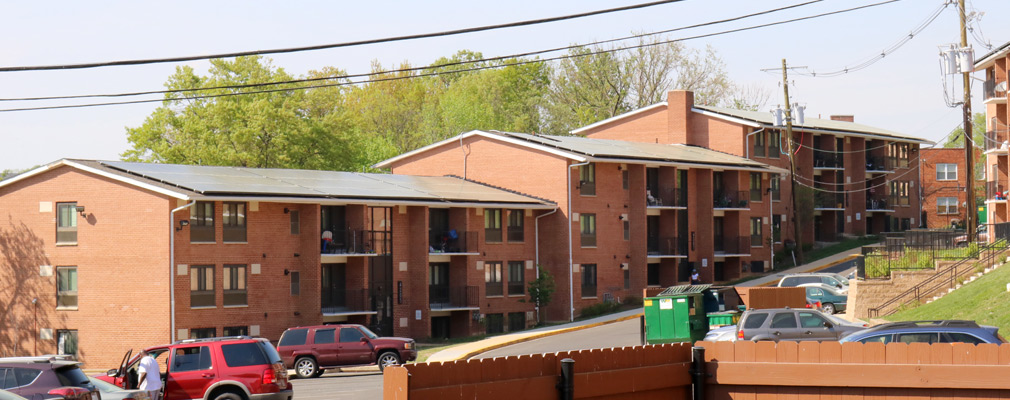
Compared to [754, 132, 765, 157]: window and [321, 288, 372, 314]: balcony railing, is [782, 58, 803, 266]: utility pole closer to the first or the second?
[754, 132, 765, 157]: window

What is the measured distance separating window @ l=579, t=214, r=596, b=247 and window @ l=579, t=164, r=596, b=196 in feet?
3.86

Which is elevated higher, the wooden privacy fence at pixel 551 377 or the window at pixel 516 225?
the window at pixel 516 225

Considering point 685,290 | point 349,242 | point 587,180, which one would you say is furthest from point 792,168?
point 685,290

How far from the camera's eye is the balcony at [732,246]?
69.3 meters

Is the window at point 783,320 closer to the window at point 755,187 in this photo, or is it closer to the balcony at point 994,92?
the balcony at point 994,92

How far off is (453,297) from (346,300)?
20.3ft

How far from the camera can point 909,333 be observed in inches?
798

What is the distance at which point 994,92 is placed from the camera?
207 ft

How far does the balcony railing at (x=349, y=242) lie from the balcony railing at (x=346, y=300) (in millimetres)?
1660

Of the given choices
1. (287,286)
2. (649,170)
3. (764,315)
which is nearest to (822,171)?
(649,170)

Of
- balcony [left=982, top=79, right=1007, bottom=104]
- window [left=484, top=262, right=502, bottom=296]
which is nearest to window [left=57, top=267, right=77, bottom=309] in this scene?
window [left=484, top=262, right=502, bottom=296]

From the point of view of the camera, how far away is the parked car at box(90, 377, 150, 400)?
797 inches

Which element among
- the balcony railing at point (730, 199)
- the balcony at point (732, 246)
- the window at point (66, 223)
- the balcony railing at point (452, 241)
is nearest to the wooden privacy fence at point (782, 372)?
the window at point (66, 223)

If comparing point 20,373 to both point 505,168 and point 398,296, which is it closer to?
point 398,296
